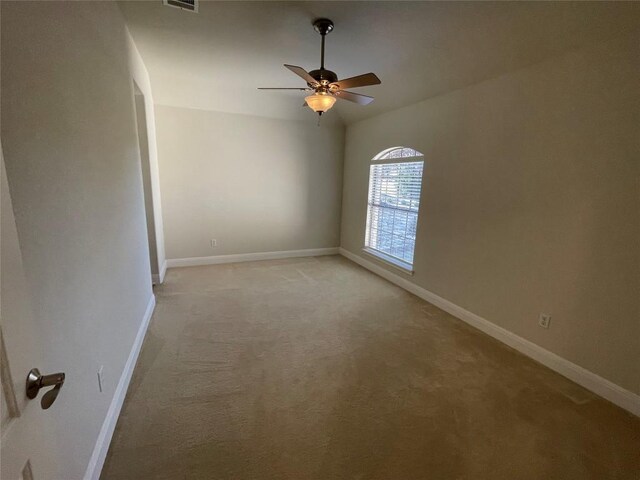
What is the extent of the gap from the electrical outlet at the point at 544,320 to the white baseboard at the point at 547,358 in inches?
8.1

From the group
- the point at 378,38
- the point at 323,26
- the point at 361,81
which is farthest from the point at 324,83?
the point at 378,38

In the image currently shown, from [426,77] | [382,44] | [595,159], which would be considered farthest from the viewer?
[426,77]

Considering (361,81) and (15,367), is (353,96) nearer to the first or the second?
(361,81)

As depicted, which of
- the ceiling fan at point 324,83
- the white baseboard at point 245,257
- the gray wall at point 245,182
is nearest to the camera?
the ceiling fan at point 324,83

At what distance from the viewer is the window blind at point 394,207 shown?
13.3 feet

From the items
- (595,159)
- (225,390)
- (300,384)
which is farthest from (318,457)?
(595,159)

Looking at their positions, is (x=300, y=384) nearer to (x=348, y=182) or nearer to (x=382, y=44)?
(x=382, y=44)

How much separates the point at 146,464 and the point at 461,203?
11.2 feet

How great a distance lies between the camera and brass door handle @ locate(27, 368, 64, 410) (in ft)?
2.04

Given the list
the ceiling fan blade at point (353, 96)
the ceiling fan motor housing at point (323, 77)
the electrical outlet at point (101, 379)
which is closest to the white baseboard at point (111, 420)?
the electrical outlet at point (101, 379)

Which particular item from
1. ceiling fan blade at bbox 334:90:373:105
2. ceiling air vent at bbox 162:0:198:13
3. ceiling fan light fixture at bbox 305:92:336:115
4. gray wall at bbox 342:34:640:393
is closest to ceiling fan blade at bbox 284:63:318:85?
ceiling fan light fixture at bbox 305:92:336:115

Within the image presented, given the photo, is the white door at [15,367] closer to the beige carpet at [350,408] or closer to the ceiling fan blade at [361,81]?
the beige carpet at [350,408]

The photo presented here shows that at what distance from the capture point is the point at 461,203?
3.23m

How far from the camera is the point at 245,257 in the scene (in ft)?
17.3
